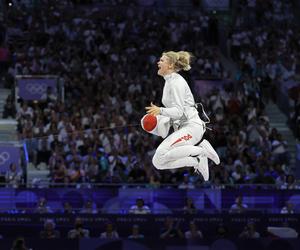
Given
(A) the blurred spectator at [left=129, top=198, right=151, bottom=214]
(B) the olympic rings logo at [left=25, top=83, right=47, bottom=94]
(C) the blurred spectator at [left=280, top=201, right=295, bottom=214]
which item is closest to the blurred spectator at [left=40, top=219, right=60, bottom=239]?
(A) the blurred spectator at [left=129, top=198, right=151, bottom=214]

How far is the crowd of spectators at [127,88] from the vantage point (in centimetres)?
2055

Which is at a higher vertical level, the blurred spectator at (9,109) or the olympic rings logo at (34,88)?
the olympic rings logo at (34,88)

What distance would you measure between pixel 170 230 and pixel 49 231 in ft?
7.87

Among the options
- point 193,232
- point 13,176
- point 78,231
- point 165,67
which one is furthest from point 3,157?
point 165,67

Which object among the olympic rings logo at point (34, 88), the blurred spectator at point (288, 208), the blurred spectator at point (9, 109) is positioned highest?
the olympic rings logo at point (34, 88)

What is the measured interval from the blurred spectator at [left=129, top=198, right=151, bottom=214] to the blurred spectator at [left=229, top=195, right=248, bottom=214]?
1.71 metres

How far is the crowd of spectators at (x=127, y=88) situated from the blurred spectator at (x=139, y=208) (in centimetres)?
61

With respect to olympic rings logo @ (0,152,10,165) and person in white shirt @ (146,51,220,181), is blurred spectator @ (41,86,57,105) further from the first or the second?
person in white shirt @ (146,51,220,181)

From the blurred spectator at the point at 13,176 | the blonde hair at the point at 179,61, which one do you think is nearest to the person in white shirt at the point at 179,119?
the blonde hair at the point at 179,61

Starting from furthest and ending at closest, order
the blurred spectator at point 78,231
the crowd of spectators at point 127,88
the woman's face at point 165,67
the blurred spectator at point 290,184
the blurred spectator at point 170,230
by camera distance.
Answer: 1. the crowd of spectators at point 127,88
2. the blurred spectator at point 290,184
3. the blurred spectator at point 170,230
4. the blurred spectator at point 78,231
5. the woman's face at point 165,67

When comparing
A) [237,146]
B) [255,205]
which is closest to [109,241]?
[255,205]

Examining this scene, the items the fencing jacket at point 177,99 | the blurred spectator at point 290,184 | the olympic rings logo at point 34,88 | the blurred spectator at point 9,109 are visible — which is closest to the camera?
the fencing jacket at point 177,99

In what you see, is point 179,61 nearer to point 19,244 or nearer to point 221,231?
point 19,244

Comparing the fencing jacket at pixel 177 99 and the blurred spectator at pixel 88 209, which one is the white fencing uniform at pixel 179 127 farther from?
the blurred spectator at pixel 88 209
